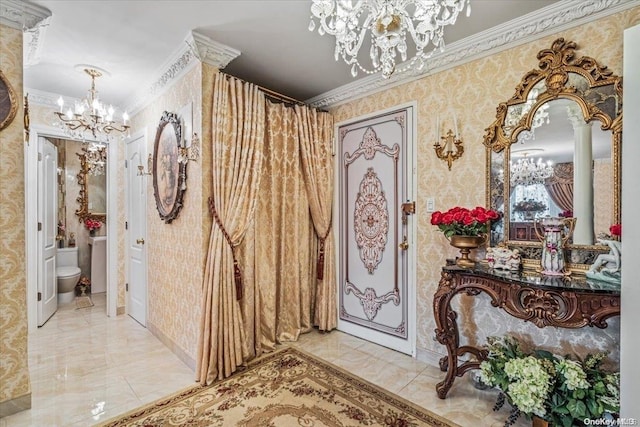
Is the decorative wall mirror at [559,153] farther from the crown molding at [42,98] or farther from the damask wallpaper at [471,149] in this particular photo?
the crown molding at [42,98]

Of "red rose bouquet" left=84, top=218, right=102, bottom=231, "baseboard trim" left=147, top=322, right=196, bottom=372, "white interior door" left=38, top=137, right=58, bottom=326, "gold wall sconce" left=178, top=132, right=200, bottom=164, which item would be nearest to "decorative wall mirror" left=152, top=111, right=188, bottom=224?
"gold wall sconce" left=178, top=132, right=200, bottom=164

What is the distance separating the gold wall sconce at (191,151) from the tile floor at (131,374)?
5.56 ft

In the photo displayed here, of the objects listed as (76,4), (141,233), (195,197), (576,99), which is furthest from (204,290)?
(576,99)

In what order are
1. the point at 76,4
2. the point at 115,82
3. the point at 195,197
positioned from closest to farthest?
the point at 76,4, the point at 195,197, the point at 115,82

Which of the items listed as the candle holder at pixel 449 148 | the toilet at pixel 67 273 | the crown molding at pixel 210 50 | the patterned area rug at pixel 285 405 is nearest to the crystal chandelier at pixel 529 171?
the candle holder at pixel 449 148

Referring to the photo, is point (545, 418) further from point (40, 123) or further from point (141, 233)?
point (40, 123)

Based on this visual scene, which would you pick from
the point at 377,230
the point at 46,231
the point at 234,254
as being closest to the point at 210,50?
the point at 234,254

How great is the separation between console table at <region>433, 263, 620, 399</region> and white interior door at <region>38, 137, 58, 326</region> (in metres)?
4.17

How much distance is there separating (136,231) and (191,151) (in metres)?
1.77

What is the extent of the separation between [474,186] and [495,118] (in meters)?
0.51

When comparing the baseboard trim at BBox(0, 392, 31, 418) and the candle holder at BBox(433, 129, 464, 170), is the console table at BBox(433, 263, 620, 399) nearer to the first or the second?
the candle holder at BBox(433, 129, 464, 170)

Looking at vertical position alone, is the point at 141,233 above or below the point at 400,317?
above

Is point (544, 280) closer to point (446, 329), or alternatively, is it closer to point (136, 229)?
point (446, 329)

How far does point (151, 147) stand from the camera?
3.20 meters
